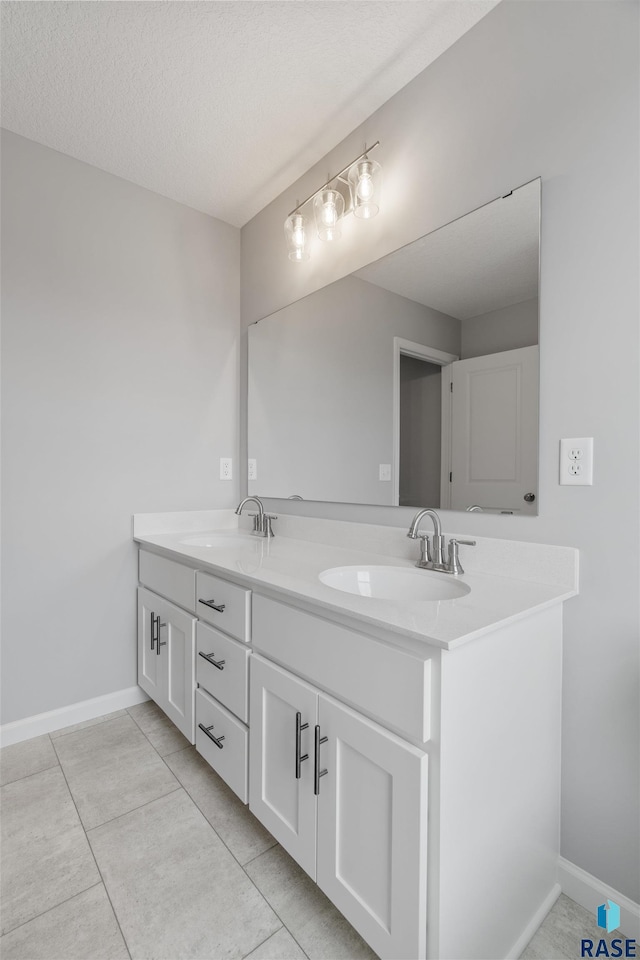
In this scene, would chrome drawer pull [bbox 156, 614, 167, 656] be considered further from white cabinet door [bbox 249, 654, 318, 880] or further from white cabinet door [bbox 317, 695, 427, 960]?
white cabinet door [bbox 317, 695, 427, 960]

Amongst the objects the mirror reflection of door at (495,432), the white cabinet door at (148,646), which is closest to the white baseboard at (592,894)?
the mirror reflection of door at (495,432)

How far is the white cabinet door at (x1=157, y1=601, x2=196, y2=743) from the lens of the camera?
63.7 inches

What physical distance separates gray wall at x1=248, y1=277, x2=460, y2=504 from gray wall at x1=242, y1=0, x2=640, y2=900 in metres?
0.38

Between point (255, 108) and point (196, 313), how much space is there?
0.91m

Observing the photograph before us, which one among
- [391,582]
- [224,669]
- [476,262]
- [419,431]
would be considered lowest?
[224,669]

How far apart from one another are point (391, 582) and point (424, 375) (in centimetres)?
69

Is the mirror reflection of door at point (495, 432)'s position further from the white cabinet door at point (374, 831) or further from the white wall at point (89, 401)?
the white wall at point (89, 401)

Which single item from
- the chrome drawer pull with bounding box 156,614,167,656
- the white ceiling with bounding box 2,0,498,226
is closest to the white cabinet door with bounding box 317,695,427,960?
the chrome drawer pull with bounding box 156,614,167,656

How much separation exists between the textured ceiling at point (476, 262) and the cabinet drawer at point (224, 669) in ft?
4.10

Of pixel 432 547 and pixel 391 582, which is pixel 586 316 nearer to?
pixel 432 547

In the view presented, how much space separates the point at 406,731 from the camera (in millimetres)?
841

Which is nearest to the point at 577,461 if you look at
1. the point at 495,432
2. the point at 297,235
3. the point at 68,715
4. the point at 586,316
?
the point at 495,432

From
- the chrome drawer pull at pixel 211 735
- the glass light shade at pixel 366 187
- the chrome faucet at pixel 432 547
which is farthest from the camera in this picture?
the glass light shade at pixel 366 187

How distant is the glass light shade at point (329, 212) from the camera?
1.74 m
